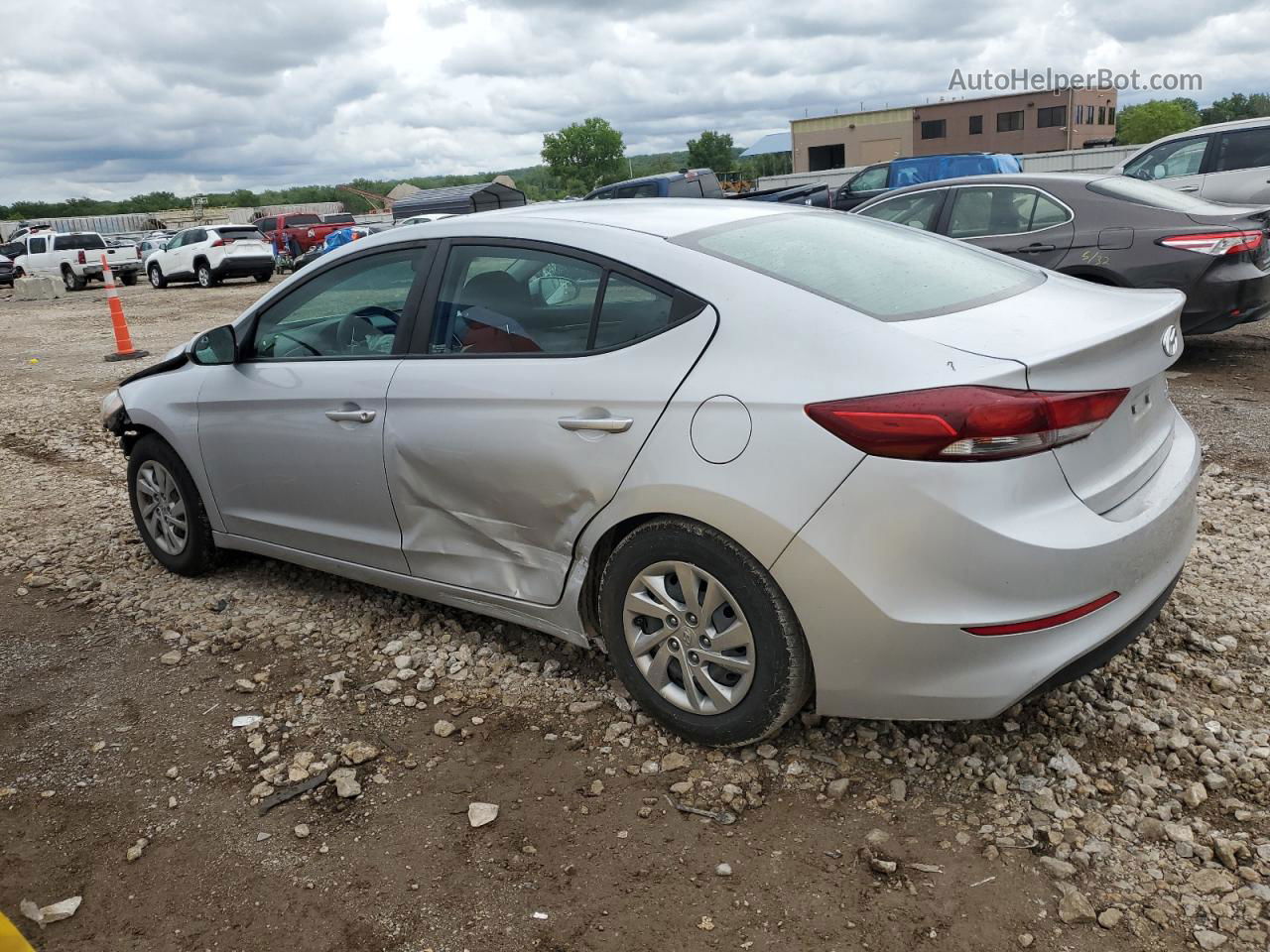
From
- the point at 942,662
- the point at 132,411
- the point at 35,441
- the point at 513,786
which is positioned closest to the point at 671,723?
the point at 513,786

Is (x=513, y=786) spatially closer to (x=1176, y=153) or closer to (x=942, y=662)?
(x=942, y=662)

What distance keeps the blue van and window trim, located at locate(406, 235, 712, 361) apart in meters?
14.9

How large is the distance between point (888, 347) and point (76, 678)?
3301 mm

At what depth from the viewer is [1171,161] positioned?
12.4 metres

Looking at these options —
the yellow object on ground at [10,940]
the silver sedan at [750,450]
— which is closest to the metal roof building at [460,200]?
the silver sedan at [750,450]

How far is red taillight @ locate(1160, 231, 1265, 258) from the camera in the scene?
717 cm

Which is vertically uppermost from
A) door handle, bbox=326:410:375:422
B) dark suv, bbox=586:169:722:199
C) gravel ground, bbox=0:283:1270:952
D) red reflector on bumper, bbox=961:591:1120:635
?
dark suv, bbox=586:169:722:199

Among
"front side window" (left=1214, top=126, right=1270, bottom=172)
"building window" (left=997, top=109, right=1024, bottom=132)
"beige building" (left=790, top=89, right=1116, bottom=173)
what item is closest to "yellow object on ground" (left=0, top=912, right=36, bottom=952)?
"front side window" (left=1214, top=126, right=1270, bottom=172)

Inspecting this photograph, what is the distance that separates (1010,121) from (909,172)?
54.1 meters

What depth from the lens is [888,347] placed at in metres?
2.57

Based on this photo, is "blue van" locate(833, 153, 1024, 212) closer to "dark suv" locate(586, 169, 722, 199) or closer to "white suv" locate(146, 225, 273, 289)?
"dark suv" locate(586, 169, 722, 199)

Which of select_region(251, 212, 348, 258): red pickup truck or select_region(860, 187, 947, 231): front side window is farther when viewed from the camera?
select_region(251, 212, 348, 258): red pickup truck

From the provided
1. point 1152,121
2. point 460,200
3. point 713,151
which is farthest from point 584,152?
point 460,200

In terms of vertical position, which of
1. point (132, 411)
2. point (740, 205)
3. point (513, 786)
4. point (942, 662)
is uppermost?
point (740, 205)
